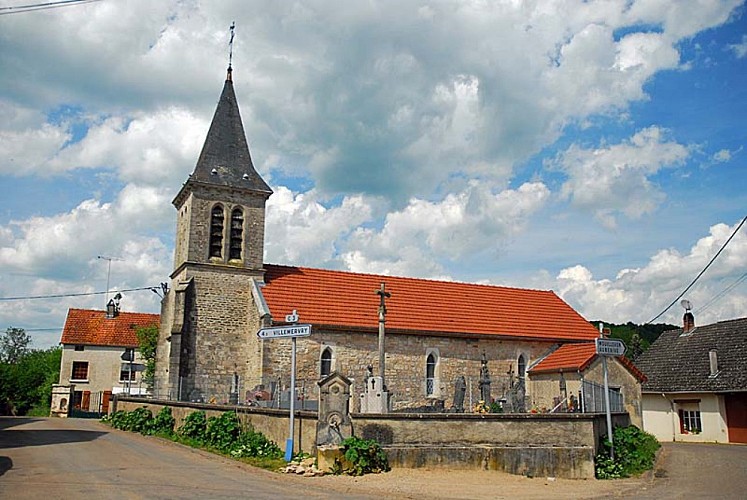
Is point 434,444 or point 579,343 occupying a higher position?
point 579,343

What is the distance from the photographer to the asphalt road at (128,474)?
474 inches

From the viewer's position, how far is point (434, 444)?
16906mm

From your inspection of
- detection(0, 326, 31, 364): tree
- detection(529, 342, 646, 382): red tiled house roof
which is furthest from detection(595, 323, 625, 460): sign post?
detection(0, 326, 31, 364): tree

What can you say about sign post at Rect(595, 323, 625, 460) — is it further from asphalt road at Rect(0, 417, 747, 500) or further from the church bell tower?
the church bell tower

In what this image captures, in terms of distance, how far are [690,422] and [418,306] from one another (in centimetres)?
1434

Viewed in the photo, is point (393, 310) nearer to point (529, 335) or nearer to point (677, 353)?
point (529, 335)

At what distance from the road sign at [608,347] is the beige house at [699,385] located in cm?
Answer: 1544

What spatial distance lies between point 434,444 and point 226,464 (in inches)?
205

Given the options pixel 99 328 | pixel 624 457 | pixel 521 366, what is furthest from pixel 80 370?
pixel 624 457

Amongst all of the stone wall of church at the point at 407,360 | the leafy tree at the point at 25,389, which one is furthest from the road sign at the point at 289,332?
the leafy tree at the point at 25,389

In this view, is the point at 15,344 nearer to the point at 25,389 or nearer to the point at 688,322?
the point at 25,389

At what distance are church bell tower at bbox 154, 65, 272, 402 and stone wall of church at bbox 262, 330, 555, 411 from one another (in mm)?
2005

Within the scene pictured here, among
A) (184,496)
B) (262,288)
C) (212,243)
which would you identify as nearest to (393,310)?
(262,288)

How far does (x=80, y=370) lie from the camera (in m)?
49.5
